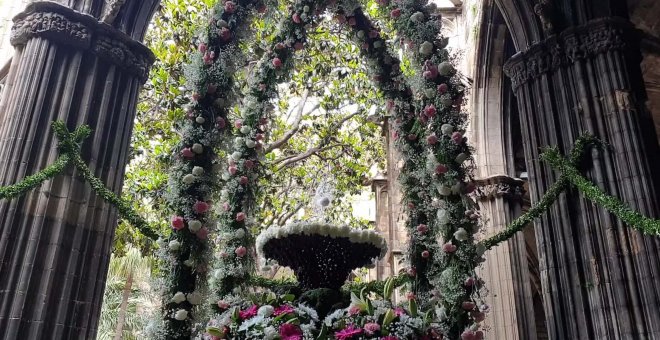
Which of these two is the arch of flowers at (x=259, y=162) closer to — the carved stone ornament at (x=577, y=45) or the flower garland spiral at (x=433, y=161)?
the flower garland spiral at (x=433, y=161)

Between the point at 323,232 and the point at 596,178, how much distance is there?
141 inches

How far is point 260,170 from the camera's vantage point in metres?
4.68

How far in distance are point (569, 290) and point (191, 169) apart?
4126 millimetres

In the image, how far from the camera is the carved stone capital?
34.7 feet

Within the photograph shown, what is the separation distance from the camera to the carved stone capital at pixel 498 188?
1058 cm

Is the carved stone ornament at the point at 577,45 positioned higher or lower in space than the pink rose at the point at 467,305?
higher

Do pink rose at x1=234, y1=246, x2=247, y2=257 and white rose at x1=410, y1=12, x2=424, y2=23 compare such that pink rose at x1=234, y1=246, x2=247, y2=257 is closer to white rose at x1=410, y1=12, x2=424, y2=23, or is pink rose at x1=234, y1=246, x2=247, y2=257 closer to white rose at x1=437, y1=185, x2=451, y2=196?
white rose at x1=437, y1=185, x2=451, y2=196

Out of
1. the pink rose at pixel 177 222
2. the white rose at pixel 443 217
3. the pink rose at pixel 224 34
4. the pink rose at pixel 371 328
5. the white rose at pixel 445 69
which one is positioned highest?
the pink rose at pixel 224 34

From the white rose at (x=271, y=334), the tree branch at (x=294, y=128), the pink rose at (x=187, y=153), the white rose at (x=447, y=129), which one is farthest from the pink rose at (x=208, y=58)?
the tree branch at (x=294, y=128)

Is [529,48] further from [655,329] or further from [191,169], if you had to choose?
[191,169]

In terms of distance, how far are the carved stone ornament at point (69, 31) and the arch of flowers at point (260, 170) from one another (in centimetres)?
96

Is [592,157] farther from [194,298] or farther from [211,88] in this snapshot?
[194,298]

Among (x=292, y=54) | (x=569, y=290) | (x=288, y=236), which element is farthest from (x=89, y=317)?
(x=569, y=290)

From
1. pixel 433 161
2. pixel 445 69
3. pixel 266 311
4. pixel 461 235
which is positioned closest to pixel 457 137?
pixel 433 161
